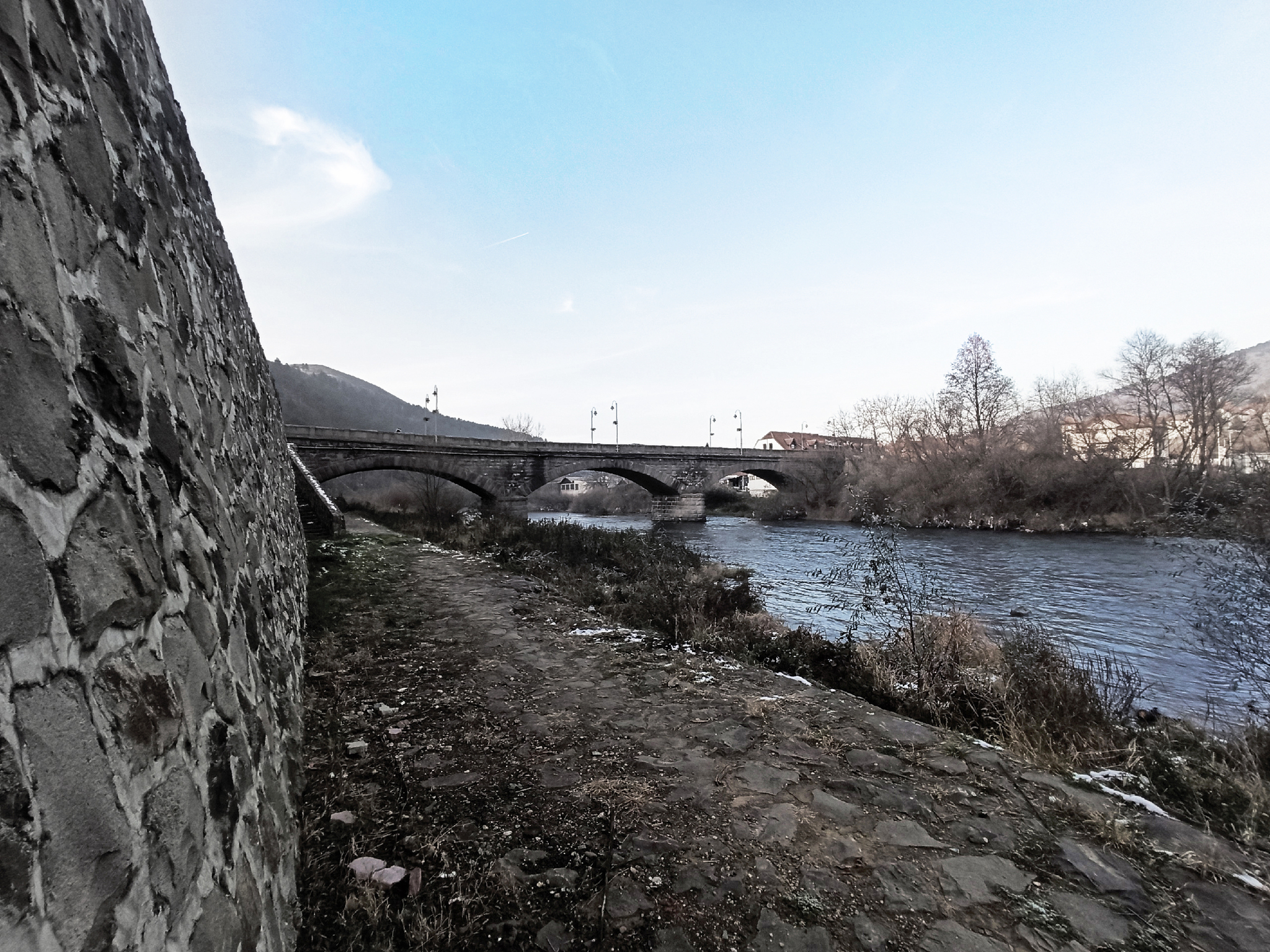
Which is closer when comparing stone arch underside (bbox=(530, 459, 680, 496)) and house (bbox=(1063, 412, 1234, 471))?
house (bbox=(1063, 412, 1234, 471))

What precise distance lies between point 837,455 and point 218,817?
38.5 meters

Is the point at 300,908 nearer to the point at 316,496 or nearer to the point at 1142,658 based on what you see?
the point at 1142,658

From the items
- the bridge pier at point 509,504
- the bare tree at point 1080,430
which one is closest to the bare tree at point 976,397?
the bare tree at point 1080,430

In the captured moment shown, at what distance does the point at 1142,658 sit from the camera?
821 centimetres

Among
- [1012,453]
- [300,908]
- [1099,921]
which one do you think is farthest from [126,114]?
[1012,453]

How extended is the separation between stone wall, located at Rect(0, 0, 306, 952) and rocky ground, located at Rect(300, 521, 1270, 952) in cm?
58

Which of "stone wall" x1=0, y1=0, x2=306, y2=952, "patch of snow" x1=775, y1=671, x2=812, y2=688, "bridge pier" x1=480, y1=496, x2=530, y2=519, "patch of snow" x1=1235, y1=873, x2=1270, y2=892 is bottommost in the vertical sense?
"bridge pier" x1=480, y1=496, x2=530, y2=519

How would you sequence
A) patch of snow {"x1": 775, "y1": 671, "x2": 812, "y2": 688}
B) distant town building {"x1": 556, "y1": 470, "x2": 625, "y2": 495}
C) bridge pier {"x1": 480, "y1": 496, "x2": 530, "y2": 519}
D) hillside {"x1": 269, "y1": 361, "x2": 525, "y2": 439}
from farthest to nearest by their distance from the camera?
hillside {"x1": 269, "y1": 361, "x2": 525, "y2": 439}
distant town building {"x1": 556, "y1": 470, "x2": 625, "y2": 495}
bridge pier {"x1": 480, "y1": 496, "x2": 530, "y2": 519}
patch of snow {"x1": 775, "y1": 671, "x2": 812, "y2": 688}

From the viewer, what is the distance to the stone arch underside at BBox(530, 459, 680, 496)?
107 ft

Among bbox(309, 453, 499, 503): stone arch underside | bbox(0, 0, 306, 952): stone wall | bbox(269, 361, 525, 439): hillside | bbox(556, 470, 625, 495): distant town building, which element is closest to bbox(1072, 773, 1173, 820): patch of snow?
bbox(0, 0, 306, 952): stone wall

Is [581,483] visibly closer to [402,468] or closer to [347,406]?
[347,406]

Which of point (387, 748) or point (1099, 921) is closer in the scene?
point (1099, 921)

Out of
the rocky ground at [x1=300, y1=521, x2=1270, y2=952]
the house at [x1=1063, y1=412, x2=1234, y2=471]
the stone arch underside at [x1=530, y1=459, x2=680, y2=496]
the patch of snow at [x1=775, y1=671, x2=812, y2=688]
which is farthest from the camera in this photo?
the stone arch underside at [x1=530, y1=459, x2=680, y2=496]

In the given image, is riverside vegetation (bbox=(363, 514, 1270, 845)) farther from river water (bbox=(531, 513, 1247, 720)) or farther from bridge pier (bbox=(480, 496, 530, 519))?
bridge pier (bbox=(480, 496, 530, 519))
